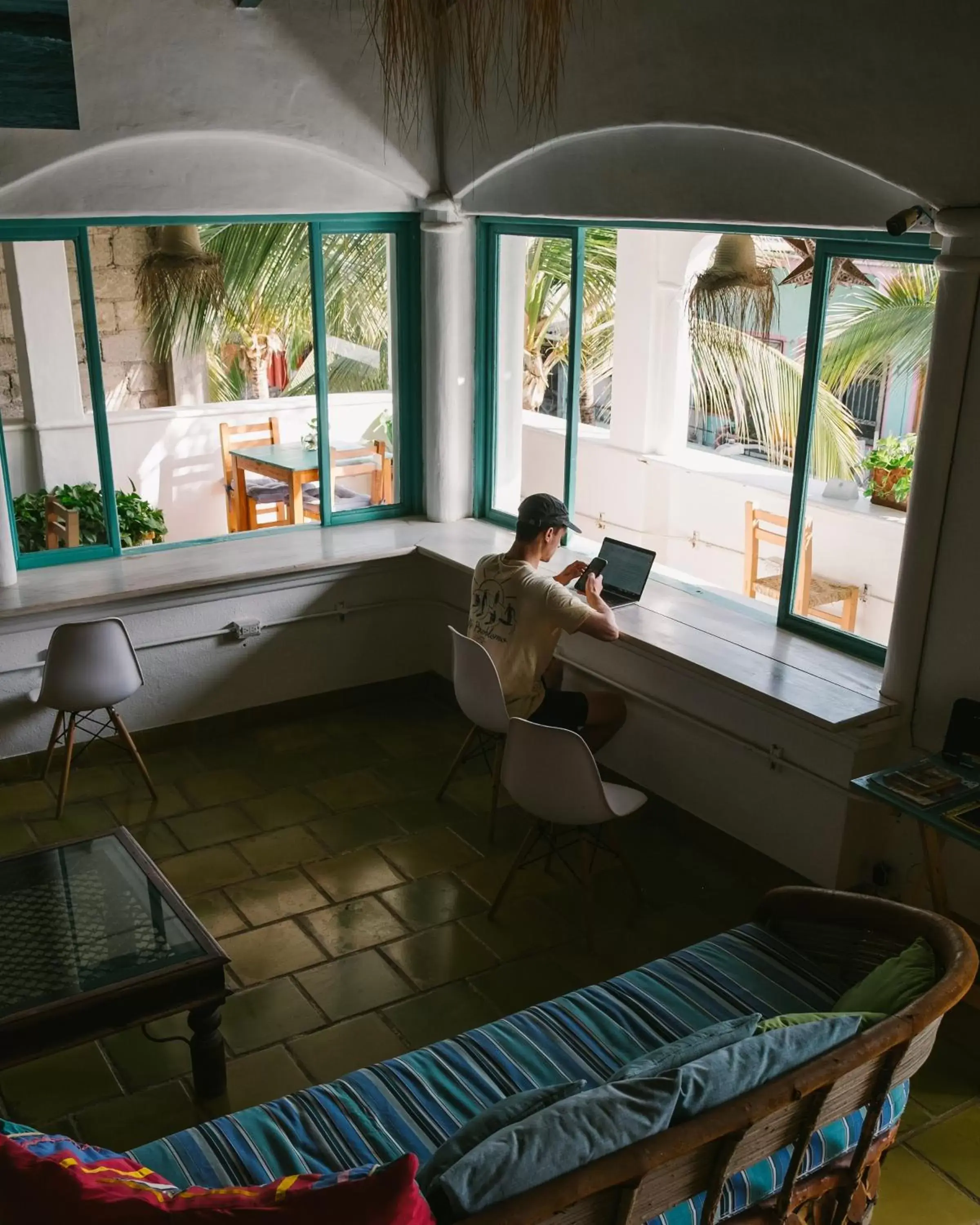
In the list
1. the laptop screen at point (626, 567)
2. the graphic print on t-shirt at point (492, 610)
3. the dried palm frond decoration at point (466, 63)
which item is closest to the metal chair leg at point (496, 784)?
the graphic print on t-shirt at point (492, 610)

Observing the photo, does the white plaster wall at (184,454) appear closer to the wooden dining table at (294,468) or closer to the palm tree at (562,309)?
the wooden dining table at (294,468)

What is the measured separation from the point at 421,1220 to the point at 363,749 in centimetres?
409

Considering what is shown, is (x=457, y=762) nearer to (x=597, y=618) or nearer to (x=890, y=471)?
(x=597, y=618)

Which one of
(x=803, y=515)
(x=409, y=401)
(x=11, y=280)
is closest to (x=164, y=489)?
(x=11, y=280)

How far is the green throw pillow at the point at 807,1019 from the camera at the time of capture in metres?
2.68

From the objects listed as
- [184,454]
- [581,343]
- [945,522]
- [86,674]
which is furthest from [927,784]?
[184,454]

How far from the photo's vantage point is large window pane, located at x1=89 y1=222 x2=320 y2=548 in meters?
6.70

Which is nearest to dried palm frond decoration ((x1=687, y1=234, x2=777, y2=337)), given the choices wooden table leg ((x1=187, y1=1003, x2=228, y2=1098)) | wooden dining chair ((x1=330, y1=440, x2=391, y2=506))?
wooden dining chair ((x1=330, y1=440, x2=391, y2=506))

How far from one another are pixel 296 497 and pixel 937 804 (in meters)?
4.60

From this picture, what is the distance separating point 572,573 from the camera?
5238 mm

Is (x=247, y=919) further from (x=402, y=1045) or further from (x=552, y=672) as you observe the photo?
(x=552, y=672)

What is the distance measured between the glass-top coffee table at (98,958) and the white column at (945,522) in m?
2.60

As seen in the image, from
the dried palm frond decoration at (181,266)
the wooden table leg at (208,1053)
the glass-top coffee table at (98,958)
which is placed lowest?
the wooden table leg at (208,1053)

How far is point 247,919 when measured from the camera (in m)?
4.56
